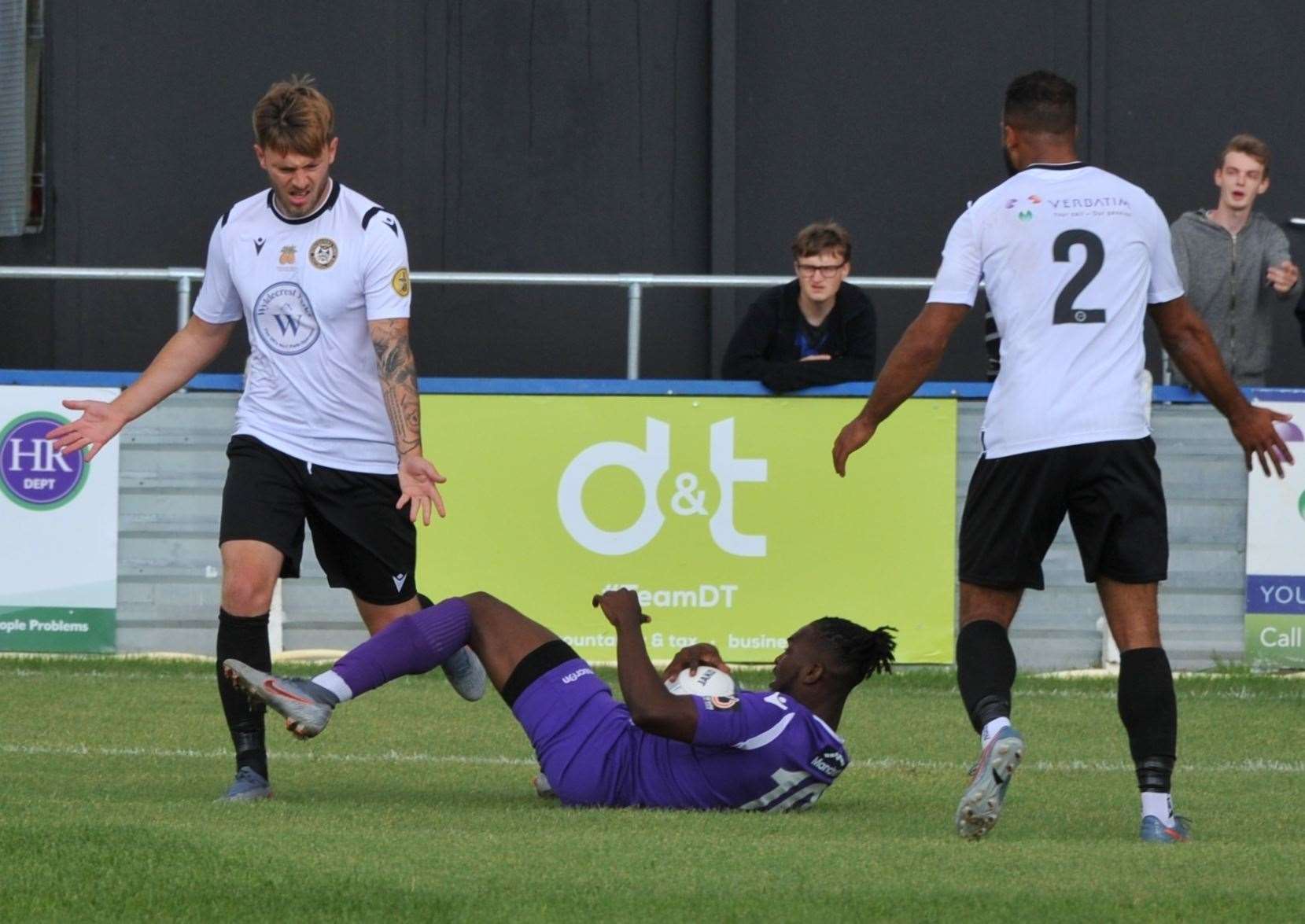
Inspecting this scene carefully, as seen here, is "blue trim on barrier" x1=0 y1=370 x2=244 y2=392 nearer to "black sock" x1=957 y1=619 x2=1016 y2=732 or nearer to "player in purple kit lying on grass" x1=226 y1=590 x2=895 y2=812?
"player in purple kit lying on grass" x1=226 y1=590 x2=895 y2=812

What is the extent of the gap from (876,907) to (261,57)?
9670 mm

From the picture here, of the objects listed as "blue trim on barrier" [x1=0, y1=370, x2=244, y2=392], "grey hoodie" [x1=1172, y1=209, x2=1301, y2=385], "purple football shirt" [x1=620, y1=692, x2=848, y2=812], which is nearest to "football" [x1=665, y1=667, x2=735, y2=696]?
"purple football shirt" [x1=620, y1=692, x2=848, y2=812]

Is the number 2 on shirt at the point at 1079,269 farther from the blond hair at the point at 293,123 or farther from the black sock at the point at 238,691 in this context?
the black sock at the point at 238,691

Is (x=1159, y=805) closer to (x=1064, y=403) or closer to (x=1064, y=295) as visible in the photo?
(x=1064, y=403)

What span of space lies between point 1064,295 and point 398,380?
198 cm

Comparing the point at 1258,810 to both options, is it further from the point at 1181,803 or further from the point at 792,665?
the point at 792,665

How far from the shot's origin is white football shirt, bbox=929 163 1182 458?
5906 mm

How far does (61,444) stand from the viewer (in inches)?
260

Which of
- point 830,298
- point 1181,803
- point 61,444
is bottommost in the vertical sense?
point 1181,803

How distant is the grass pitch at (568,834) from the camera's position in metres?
4.96

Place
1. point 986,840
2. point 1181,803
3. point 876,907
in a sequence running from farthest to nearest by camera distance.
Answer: point 1181,803
point 986,840
point 876,907

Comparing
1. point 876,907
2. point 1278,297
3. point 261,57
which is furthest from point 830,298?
point 876,907

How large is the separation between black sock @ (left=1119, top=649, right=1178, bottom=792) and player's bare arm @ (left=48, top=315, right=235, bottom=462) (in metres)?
3.03

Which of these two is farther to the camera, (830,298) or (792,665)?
(830,298)
